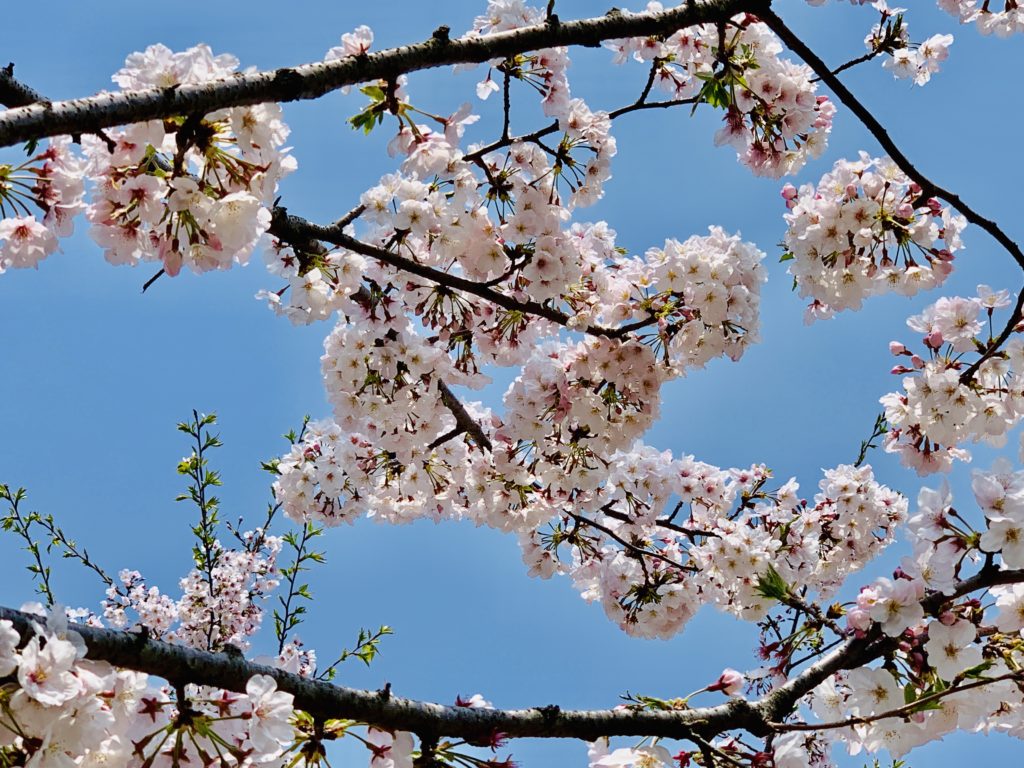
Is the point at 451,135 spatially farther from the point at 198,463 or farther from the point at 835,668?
the point at 198,463

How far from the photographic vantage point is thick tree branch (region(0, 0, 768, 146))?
2.24 m

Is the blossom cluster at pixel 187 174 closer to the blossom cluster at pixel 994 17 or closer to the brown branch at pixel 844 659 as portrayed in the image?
the brown branch at pixel 844 659

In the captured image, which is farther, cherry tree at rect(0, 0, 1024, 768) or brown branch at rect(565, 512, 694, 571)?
brown branch at rect(565, 512, 694, 571)

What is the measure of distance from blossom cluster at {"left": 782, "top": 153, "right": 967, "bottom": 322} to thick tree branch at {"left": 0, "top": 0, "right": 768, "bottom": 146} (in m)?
1.23

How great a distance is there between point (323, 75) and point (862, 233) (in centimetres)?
288

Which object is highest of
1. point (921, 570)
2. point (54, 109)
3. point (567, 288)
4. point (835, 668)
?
point (567, 288)

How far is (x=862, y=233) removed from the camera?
4305mm

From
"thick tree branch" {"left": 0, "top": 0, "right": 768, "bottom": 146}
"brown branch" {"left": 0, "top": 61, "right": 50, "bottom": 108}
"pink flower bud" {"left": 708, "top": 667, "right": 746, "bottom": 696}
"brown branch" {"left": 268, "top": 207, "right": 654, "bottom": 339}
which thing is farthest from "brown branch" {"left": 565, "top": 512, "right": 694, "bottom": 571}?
"brown branch" {"left": 0, "top": 61, "right": 50, "bottom": 108}

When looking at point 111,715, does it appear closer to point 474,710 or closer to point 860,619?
point 474,710

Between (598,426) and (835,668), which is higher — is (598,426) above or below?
above

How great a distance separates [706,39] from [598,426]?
86.3 inches

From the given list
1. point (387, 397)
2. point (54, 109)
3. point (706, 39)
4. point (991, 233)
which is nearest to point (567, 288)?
point (387, 397)

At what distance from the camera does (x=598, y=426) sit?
4.80 metres

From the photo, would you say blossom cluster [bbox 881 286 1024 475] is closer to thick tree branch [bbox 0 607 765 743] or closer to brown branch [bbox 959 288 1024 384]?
brown branch [bbox 959 288 1024 384]
